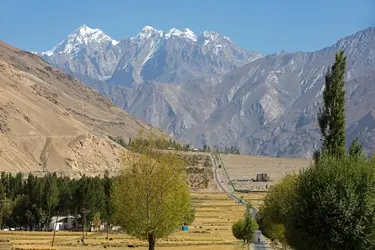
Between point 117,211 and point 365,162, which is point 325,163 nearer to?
point 365,162

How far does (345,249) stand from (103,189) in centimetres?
9983

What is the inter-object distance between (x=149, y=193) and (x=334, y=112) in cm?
1807

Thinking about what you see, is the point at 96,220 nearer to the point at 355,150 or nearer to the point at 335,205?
the point at 355,150

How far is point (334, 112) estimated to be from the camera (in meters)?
39.6

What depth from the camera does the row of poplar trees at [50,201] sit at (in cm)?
12594

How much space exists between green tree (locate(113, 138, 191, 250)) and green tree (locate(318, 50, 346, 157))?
1569 centimetres

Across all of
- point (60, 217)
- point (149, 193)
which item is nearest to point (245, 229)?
point (60, 217)

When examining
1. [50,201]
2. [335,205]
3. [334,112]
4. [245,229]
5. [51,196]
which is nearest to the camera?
[335,205]

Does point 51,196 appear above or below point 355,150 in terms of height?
above

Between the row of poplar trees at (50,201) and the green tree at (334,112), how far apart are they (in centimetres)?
8722

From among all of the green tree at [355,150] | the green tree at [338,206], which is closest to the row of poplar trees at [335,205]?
the green tree at [338,206]

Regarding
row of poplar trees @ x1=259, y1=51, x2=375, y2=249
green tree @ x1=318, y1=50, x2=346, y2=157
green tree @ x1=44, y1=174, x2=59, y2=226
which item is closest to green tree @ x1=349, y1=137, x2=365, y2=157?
row of poplar trees @ x1=259, y1=51, x2=375, y2=249

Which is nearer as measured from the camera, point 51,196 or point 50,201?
point 50,201

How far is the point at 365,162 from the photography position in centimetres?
3494
